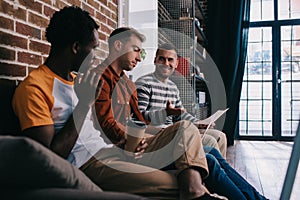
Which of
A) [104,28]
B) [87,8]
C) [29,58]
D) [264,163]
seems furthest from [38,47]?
[264,163]

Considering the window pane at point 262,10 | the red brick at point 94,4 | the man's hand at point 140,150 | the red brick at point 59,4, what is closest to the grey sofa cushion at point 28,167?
the man's hand at point 140,150

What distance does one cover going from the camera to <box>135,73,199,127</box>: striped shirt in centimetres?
254

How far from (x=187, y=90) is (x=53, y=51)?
2.91 meters

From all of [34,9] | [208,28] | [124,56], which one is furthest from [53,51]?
[208,28]

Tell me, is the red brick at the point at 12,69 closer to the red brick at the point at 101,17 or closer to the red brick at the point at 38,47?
the red brick at the point at 38,47

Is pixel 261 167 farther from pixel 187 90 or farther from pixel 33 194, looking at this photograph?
pixel 33 194

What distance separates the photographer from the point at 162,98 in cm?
286

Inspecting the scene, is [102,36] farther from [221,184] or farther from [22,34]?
[221,184]

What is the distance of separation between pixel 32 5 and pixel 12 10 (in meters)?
0.21

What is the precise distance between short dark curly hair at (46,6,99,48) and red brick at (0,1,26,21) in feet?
0.75

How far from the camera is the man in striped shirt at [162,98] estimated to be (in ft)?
8.32

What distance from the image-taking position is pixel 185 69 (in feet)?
13.9

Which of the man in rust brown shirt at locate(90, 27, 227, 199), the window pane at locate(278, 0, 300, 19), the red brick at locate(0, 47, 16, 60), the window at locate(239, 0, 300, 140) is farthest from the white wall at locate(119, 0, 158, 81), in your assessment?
the window pane at locate(278, 0, 300, 19)

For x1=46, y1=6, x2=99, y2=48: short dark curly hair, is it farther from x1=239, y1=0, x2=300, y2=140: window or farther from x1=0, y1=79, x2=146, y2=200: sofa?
x1=239, y1=0, x2=300, y2=140: window
